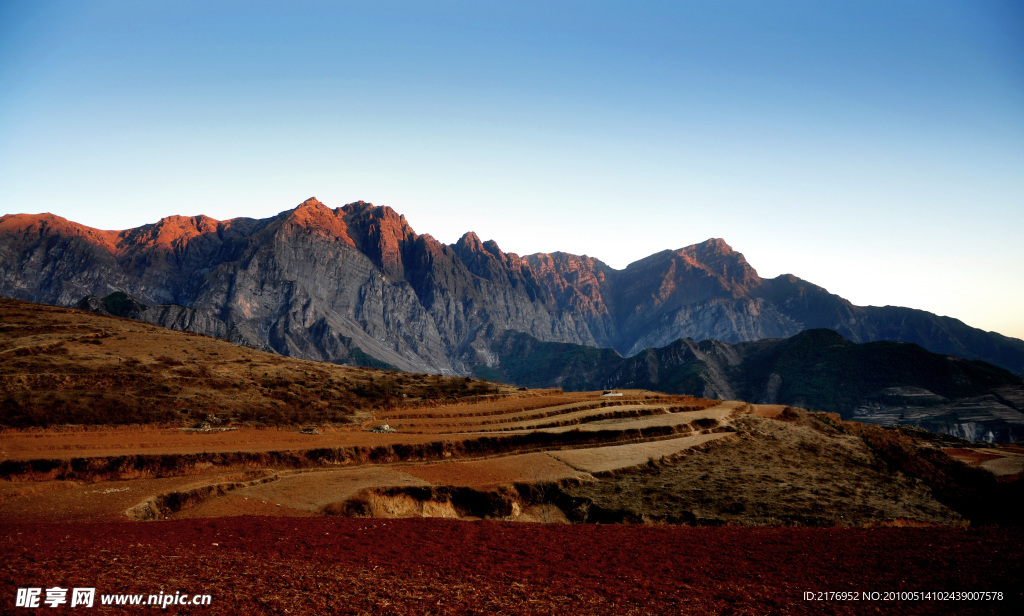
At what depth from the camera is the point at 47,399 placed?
170 feet

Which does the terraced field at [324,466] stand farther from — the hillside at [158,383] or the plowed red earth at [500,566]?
the plowed red earth at [500,566]

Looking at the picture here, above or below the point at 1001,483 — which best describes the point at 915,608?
above

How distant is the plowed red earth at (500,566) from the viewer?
48.4 feet

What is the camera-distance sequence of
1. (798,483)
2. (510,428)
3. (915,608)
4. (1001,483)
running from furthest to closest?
1. (510,428)
2. (1001,483)
3. (798,483)
4. (915,608)

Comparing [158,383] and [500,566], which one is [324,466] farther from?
[158,383]

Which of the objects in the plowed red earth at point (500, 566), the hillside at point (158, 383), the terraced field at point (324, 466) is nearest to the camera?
the plowed red earth at point (500, 566)

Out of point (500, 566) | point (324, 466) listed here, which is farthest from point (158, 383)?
point (500, 566)

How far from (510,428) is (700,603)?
43.2m

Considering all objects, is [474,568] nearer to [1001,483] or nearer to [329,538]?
[329,538]

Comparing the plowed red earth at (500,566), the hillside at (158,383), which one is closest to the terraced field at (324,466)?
the hillside at (158,383)

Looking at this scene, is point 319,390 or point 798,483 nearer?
point 798,483

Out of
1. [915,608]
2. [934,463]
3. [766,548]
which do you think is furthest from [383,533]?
[934,463]

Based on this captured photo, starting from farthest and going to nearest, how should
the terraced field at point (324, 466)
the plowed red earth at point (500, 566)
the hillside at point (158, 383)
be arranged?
the hillside at point (158, 383) → the terraced field at point (324, 466) → the plowed red earth at point (500, 566)

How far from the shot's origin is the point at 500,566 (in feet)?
60.8
